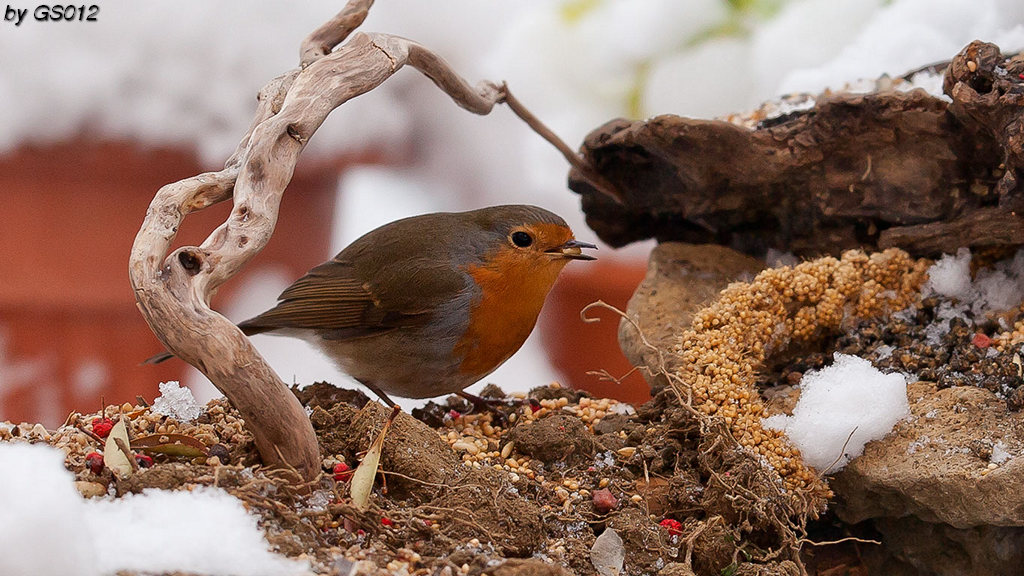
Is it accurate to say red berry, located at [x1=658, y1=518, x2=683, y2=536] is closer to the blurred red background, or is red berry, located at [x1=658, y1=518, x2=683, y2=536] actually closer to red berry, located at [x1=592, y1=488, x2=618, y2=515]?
red berry, located at [x1=592, y1=488, x2=618, y2=515]

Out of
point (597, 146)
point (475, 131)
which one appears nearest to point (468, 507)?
point (597, 146)

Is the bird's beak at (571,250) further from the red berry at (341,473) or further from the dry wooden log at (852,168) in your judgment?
the red berry at (341,473)

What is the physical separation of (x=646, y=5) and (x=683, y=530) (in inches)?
98.2

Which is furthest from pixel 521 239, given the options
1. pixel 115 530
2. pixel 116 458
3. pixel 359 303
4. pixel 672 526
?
pixel 115 530

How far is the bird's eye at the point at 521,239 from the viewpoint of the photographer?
2359 millimetres

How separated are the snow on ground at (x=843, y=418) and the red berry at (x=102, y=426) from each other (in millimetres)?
1302

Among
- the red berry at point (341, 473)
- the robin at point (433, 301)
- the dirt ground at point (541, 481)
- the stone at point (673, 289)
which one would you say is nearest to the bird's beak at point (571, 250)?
the robin at point (433, 301)

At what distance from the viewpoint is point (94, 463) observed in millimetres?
1573

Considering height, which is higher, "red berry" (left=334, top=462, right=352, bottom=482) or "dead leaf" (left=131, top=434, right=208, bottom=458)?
"dead leaf" (left=131, top=434, right=208, bottom=458)

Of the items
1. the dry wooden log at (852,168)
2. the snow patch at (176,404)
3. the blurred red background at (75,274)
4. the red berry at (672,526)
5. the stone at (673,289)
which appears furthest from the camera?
the blurred red background at (75,274)

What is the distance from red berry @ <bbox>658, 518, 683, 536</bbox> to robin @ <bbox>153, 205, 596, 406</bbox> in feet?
2.10

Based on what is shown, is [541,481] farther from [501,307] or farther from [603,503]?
[501,307]

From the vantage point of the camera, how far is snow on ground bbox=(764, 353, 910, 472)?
1989 mm

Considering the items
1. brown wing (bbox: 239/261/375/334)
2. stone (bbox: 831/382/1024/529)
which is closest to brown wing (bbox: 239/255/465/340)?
brown wing (bbox: 239/261/375/334)
